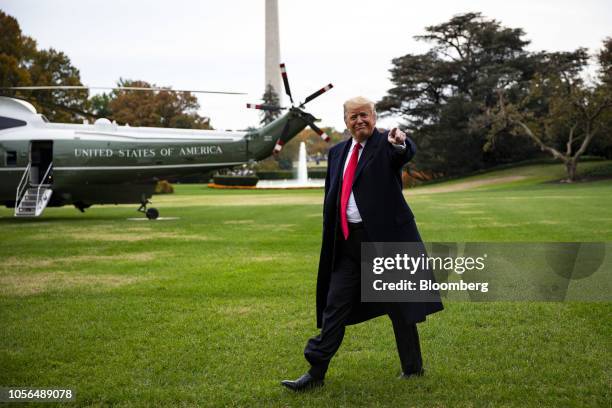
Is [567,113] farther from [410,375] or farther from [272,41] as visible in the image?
[272,41]

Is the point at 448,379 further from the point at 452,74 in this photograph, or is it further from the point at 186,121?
the point at 186,121

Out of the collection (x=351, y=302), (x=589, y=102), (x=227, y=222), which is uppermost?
(x=589, y=102)

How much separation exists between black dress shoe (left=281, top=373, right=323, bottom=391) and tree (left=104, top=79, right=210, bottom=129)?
68.2 meters

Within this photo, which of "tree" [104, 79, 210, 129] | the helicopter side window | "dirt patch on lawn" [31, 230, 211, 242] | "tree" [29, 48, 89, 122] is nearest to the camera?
"dirt patch on lawn" [31, 230, 211, 242]

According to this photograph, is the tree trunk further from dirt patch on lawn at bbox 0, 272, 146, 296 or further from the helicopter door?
dirt patch on lawn at bbox 0, 272, 146, 296

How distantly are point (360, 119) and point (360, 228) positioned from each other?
0.82 m

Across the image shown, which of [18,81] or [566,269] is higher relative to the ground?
[18,81]

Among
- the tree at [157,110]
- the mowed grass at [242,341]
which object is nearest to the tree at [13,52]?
the tree at [157,110]

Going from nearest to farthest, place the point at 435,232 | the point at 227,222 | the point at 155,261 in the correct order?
1. the point at 155,261
2. the point at 435,232
3. the point at 227,222

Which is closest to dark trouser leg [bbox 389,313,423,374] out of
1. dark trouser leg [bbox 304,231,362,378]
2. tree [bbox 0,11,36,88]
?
dark trouser leg [bbox 304,231,362,378]

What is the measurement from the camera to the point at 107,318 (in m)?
7.58

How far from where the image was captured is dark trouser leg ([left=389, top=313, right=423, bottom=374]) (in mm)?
5195

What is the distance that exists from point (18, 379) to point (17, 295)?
4.01m

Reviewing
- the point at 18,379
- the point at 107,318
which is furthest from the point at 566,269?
the point at 18,379
